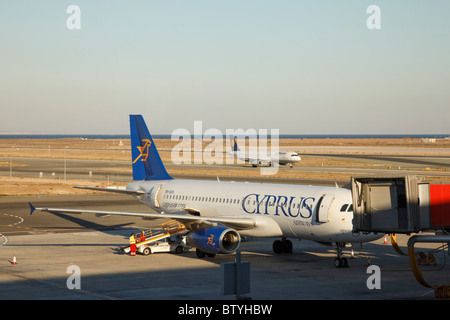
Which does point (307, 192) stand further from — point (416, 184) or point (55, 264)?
point (55, 264)

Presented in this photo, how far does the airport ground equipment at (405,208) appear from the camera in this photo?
97.2 ft

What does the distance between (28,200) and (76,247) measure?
3343 centimetres

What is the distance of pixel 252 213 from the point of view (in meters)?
42.2

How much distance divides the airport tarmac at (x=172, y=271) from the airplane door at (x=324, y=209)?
9.52 ft

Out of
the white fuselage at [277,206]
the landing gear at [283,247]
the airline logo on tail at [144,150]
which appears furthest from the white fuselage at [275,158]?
the landing gear at [283,247]

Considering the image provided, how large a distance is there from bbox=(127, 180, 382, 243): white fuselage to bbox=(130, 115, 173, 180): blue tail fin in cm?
292

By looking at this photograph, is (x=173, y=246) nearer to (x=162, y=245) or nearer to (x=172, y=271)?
(x=162, y=245)

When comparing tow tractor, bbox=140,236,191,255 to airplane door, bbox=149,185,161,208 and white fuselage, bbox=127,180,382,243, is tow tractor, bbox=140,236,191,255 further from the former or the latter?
airplane door, bbox=149,185,161,208

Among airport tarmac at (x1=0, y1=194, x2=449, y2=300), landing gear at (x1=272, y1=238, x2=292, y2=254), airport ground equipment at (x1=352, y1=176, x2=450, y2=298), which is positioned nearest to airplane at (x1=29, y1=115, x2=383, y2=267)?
landing gear at (x1=272, y1=238, x2=292, y2=254)

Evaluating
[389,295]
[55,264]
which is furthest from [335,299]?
[55,264]

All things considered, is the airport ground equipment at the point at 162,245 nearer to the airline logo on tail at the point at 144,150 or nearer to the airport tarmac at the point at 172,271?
the airport tarmac at the point at 172,271

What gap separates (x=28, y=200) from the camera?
7706cm

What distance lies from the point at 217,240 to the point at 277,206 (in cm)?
485

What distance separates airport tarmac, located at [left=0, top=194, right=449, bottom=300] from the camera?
3019 centimetres
